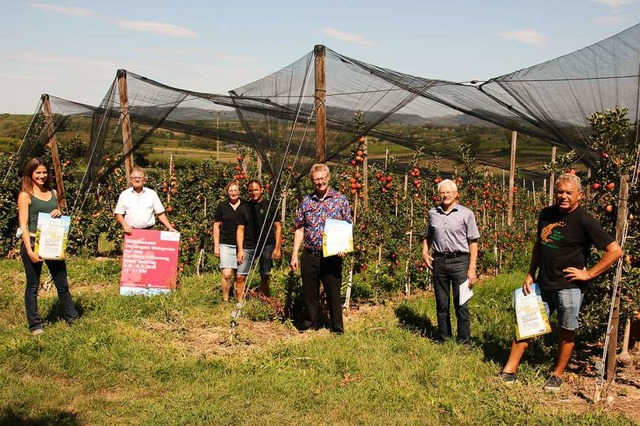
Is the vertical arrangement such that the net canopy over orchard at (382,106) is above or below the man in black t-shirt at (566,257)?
above

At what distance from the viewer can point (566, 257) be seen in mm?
4090

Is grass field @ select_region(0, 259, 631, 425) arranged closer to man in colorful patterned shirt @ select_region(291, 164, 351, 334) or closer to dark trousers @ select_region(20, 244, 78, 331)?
dark trousers @ select_region(20, 244, 78, 331)

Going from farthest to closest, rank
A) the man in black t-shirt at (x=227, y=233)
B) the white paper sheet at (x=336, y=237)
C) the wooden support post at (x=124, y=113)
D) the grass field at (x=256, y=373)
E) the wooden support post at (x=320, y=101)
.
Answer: the wooden support post at (x=124, y=113)
the man in black t-shirt at (x=227, y=233)
the wooden support post at (x=320, y=101)
the white paper sheet at (x=336, y=237)
the grass field at (x=256, y=373)

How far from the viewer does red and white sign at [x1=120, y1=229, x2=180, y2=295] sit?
22.6ft

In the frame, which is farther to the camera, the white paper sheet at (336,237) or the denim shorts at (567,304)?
the white paper sheet at (336,237)

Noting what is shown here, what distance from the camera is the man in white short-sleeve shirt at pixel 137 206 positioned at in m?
6.72

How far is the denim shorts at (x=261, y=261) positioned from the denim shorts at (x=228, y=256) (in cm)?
18

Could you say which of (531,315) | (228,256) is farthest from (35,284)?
(531,315)

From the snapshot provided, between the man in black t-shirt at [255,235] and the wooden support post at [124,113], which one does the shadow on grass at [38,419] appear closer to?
the man in black t-shirt at [255,235]

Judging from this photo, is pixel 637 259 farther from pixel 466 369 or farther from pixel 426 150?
pixel 426 150

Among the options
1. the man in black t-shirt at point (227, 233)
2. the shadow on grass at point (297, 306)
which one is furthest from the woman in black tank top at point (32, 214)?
the shadow on grass at point (297, 306)

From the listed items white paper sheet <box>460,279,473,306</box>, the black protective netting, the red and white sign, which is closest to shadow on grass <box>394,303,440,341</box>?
white paper sheet <box>460,279,473,306</box>

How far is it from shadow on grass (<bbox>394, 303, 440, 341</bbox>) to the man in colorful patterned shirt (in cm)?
75

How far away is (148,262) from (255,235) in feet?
4.87
